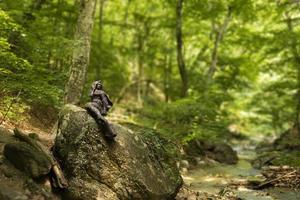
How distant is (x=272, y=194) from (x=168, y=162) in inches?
140

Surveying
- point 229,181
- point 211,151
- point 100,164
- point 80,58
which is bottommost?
point 229,181

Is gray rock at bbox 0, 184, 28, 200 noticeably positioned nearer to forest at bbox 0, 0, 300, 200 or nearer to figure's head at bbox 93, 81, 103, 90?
forest at bbox 0, 0, 300, 200

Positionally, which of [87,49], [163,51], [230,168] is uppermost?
[163,51]

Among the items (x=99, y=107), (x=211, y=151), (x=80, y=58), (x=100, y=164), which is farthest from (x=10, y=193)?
(x=211, y=151)

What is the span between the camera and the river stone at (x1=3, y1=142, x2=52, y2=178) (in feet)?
24.2

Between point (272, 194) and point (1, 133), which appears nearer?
point (1, 133)

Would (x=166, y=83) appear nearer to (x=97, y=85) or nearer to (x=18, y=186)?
(x=97, y=85)

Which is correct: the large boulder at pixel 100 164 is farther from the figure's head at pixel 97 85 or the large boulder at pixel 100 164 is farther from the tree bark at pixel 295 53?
the tree bark at pixel 295 53

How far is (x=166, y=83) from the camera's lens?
24594 mm

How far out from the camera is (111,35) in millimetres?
25719

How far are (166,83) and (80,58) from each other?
1417 centimetres

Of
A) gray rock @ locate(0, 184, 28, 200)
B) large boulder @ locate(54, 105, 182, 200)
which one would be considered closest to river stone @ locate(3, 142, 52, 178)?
gray rock @ locate(0, 184, 28, 200)

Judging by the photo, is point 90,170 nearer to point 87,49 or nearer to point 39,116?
point 87,49

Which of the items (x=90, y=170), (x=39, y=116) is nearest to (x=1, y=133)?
(x=90, y=170)
